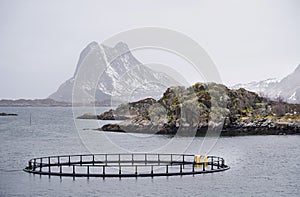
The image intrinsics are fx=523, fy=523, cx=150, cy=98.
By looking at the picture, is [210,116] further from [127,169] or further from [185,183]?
[185,183]

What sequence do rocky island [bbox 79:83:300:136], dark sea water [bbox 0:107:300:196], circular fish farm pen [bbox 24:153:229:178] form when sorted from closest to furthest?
dark sea water [bbox 0:107:300:196]
circular fish farm pen [bbox 24:153:229:178]
rocky island [bbox 79:83:300:136]

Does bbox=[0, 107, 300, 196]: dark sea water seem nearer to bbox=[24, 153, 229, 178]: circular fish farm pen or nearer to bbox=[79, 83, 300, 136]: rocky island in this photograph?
bbox=[24, 153, 229, 178]: circular fish farm pen

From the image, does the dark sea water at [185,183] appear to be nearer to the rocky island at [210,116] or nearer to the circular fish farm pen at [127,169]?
the circular fish farm pen at [127,169]

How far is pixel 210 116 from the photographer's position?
14150 centimetres

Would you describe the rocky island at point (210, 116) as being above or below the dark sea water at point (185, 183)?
above

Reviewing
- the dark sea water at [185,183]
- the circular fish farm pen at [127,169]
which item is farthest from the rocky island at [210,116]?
the circular fish farm pen at [127,169]

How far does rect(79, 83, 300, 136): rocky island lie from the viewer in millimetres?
141125

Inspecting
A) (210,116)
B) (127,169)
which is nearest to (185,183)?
(127,169)

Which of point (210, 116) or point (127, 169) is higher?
point (210, 116)

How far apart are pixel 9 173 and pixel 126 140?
205 feet

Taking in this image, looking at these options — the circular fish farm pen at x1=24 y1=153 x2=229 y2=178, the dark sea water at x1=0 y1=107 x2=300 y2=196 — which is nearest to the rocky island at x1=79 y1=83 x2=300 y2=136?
the dark sea water at x1=0 y1=107 x2=300 y2=196

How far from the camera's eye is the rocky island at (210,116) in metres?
141

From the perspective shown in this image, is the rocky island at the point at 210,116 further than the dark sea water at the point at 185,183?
Yes

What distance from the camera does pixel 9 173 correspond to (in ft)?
216
